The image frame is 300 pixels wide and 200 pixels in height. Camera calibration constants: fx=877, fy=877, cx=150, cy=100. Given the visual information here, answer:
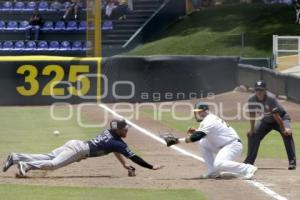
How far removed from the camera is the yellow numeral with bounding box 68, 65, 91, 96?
31.6 metres

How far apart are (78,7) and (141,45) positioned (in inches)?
158

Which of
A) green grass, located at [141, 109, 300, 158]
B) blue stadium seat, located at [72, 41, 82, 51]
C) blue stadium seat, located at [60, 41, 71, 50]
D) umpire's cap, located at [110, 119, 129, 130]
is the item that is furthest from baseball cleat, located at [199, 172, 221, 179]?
blue stadium seat, located at [60, 41, 71, 50]

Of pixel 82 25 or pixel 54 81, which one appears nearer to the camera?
pixel 54 81

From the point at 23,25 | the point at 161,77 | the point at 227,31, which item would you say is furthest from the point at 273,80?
the point at 23,25

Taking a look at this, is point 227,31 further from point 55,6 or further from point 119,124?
point 119,124

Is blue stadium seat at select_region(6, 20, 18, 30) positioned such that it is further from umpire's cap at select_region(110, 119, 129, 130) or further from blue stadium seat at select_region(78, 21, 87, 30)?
umpire's cap at select_region(110, 119, 129, 130)

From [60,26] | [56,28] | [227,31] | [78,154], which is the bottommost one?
[78,154]

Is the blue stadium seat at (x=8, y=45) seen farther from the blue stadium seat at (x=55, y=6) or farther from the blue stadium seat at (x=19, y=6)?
the blue stadium seat at (x=55, y=6)

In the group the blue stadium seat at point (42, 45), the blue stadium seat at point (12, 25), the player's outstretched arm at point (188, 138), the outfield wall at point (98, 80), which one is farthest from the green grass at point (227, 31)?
the player's outstretched arm at point (188, 138)

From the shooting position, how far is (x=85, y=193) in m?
12.1

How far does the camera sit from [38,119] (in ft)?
87.7

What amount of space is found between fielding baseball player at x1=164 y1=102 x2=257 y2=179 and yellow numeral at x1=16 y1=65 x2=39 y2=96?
18.2 metres

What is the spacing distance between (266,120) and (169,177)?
7.45ft

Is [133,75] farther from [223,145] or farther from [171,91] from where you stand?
[223,145]
